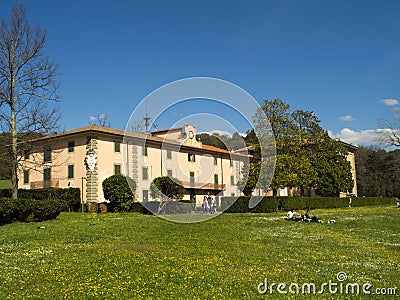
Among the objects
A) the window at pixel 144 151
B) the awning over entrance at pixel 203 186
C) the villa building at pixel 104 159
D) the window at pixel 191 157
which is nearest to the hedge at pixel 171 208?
the villa building at pixel 104 159

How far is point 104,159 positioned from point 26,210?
18.9m

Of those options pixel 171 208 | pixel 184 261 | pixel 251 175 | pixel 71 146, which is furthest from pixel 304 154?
pixel 184 261

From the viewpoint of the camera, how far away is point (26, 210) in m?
25.3

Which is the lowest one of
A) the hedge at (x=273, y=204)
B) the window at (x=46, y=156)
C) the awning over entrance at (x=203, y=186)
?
the hedge at (x=273, y=204)

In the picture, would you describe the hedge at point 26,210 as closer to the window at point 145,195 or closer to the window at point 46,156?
the window at point 145,195

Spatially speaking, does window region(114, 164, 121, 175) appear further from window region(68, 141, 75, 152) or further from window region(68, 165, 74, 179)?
window region(68, 141, 75, 152)

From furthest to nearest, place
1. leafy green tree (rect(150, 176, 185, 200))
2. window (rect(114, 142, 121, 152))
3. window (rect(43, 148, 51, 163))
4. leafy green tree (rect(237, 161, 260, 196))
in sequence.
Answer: window (rect(43, 148, 51, 163))
window (rect(114, 142, 121, 152))
leafy green tree (rect(237, 161, 260, 196))
leafy green tree (rect(150, 176, 185, 200))

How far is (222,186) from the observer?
6016 centimetres

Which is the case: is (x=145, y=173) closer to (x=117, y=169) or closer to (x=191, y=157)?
(x=117, y=169)

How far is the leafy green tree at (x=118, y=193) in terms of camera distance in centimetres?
3894

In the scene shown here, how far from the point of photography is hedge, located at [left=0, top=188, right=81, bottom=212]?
39.6 metres

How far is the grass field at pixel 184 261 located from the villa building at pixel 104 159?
19881 mm

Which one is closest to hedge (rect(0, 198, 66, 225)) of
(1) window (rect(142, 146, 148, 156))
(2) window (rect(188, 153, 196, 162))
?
(1) window (rect(142, 146, 148, 156))

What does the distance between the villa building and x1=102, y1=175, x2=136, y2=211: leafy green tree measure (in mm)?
3263
